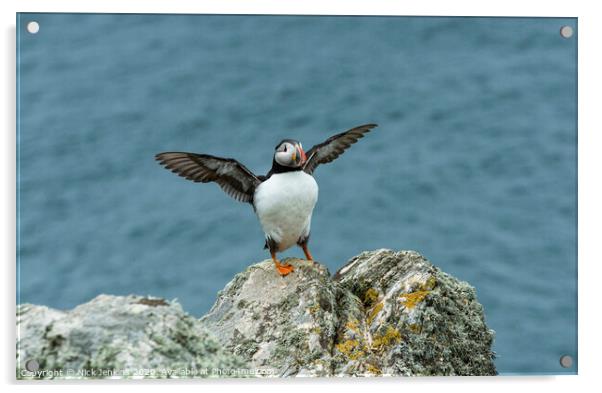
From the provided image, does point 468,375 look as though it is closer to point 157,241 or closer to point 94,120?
point 157,241

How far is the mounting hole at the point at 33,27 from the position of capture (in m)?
7.56

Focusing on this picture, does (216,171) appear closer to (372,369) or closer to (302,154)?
(302,154)

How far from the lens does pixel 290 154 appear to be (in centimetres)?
740

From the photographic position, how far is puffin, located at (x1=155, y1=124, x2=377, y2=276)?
24.4 ft

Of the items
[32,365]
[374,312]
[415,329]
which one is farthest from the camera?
[374,312]

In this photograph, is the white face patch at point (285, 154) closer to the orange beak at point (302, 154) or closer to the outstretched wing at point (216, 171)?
the orange beak at point (302, 154)

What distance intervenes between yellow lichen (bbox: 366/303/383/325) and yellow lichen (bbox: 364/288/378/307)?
92 mm

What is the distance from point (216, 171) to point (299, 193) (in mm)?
727

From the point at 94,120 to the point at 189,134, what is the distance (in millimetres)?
934

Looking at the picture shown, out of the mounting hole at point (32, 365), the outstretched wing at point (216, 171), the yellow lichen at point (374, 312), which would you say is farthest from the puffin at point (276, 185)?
the mounting hole at point (32, 365)

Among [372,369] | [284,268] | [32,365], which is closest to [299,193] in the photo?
[284,268]

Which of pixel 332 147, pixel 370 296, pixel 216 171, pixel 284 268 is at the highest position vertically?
pixel 332 147

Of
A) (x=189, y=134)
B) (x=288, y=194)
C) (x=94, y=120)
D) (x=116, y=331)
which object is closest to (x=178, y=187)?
(x=189, y=134)

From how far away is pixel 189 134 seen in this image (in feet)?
28.9
